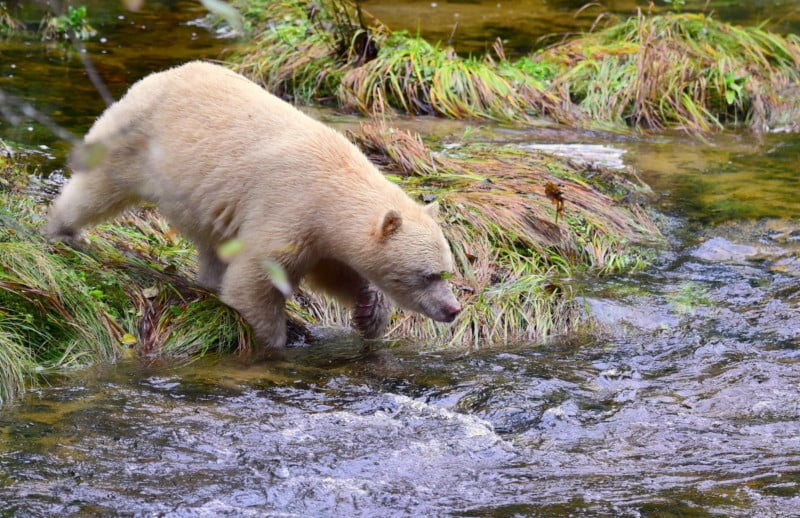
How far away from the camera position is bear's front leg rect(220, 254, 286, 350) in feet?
20.6

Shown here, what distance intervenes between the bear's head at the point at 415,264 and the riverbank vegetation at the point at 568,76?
584 cm

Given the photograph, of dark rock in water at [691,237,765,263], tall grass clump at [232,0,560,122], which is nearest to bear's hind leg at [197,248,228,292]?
dark rock in water at [691,237,765,263]

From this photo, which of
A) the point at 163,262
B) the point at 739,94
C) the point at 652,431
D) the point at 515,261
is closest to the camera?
the point at 652,431

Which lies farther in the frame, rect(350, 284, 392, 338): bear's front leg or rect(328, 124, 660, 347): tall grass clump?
rect(328, 124, 660, 347): tall grass clump

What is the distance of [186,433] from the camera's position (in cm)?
514

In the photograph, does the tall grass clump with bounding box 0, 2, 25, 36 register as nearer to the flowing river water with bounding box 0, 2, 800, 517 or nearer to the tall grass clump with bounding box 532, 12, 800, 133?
the tall grass clump with bounding box 532, 12, 800, 133

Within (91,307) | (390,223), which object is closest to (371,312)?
(390,223)

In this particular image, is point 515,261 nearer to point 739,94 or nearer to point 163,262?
point 163,262

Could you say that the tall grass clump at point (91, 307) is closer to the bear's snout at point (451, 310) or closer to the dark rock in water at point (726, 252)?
the bear's snout at point (451, 310)

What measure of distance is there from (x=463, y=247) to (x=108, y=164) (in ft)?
9.53

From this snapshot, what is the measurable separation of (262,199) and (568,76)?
7358mm

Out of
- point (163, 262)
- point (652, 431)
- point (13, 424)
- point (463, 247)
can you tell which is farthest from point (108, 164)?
point (652, 431)

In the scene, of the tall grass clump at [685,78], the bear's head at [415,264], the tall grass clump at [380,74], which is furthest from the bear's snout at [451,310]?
the tall grass clump at [685,78]

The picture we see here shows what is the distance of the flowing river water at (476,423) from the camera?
456 centimetres
